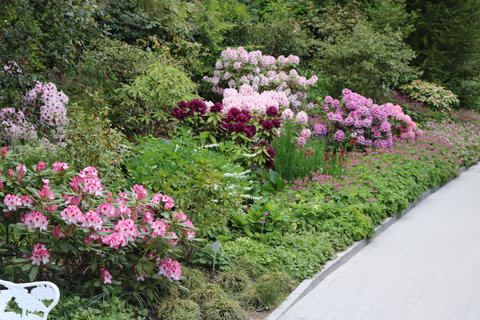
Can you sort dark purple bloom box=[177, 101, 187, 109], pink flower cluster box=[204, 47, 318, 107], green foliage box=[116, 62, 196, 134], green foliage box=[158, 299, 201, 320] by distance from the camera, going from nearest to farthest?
green foliage box=[158, 299, 201, 320], dark purple bloom box=[177, 101, 187, 109], green foliage box=[116, 62, 196, 134], pink flower cluster box=[204, 47, 318, 107]

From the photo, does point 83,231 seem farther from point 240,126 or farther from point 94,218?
point 240,126

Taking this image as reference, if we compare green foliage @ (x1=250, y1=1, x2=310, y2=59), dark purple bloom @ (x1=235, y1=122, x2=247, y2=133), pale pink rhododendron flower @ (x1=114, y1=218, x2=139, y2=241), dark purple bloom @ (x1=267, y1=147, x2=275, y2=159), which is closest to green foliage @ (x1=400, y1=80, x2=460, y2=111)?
green foliage @ (x1=250, y1=1, x2=310, y2=59)

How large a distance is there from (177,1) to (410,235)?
7.20m

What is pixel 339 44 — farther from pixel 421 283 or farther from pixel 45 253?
pixel 45 253

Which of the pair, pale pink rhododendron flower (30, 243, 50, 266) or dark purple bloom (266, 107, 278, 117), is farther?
dark purple bloom (266, 107, 278, 117)

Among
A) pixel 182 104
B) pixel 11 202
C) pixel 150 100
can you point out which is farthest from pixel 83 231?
pixel 150 100

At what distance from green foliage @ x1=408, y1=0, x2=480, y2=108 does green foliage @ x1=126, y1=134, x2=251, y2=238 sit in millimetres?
15717

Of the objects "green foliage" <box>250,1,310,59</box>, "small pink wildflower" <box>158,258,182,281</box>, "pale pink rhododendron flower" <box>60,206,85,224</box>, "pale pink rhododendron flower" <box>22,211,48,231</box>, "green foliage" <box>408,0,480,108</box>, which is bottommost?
"small pink wildflower" <box>158,258,182,281</box>

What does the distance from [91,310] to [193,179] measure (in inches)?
81.6

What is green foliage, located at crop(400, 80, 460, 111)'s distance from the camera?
1886cm

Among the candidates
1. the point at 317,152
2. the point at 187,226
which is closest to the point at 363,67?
the point at 317,152

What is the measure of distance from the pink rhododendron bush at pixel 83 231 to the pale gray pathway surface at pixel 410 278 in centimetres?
132

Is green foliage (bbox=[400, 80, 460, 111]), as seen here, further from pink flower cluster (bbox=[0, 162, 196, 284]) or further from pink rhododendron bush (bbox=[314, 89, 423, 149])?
pink flower cluster (bbox=[0, 162, 196, 284])

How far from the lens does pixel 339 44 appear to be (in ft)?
54.4
